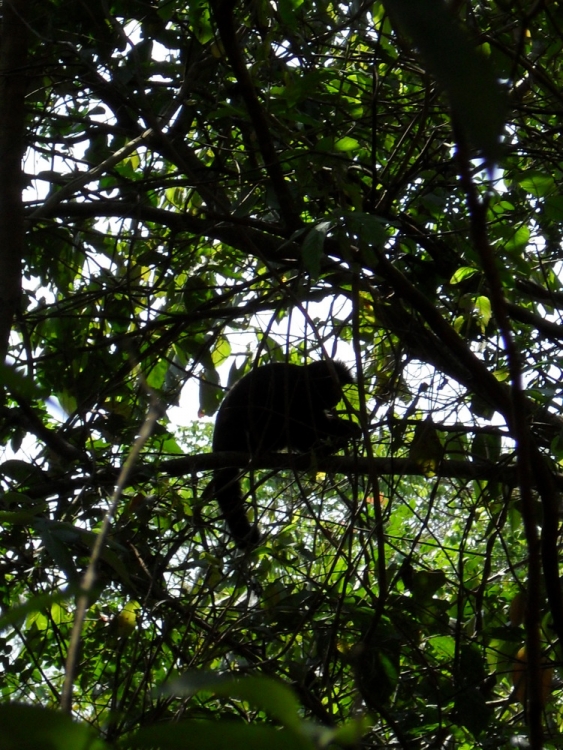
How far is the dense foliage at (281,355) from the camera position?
205cm

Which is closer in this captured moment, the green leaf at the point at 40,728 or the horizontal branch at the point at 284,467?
the green leaf at the point at 40,728

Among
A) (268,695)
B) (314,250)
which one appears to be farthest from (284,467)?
(268,695)

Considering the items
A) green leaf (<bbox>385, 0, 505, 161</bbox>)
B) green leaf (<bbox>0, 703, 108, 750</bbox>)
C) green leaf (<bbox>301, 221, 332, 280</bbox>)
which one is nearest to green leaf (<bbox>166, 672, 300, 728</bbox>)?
green leaf (<bbox>0, 703, 108, 750</bbox>)

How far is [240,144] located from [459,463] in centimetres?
160

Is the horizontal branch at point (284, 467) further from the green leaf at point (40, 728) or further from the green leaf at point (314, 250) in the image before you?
the green leaf at point (40, 728)

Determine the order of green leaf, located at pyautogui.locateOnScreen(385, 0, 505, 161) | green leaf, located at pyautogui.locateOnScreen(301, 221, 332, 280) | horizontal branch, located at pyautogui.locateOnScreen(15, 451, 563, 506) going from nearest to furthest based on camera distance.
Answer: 1. green leaf, located at pyautogui.locateOnScreen(385, 0, 505, 161)
2. green leaf, located at pyautogui.locateOnScreen(301, 221, 332, 280)
3. horizontal branch, located at pyautogui.locateOnScreen(15, 451, 563, 506)

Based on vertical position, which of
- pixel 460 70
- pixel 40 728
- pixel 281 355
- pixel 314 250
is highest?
pixel 281 355

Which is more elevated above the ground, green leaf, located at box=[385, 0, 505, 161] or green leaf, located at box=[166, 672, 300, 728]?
green leaf, located at box=[385, 0, 505, 161]

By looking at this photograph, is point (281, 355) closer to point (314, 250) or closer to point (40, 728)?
point (314, 250)

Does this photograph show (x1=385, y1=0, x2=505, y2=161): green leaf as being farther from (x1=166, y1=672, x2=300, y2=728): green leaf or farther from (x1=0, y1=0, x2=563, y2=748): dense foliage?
(x1=0, y1=0, x2=563, y2=748): dense foliage

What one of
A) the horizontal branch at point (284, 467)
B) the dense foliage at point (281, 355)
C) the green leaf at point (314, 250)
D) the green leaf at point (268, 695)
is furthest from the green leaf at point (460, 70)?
the horizontal branch at point (284, 467)

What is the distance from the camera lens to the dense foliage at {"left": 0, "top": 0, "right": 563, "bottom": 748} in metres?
2.05

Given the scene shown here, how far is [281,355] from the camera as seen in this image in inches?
145

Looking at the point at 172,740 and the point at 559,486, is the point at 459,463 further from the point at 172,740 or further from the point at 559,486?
the point at 172,740
